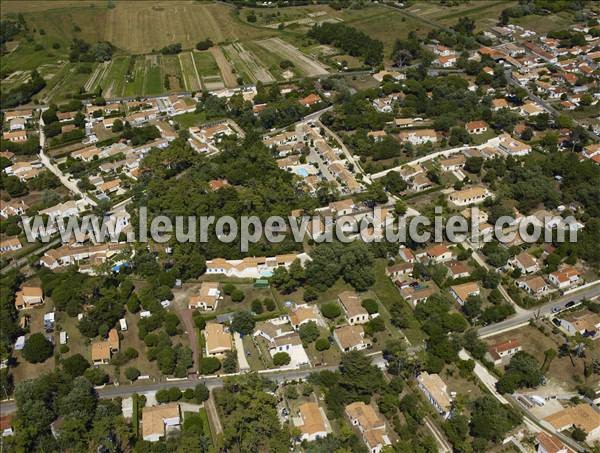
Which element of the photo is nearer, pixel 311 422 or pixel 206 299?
pixel 311 422

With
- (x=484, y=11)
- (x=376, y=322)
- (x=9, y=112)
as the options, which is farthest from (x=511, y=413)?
(x=484, y=11)

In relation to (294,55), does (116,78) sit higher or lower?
lower

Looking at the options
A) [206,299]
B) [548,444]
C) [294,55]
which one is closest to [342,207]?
[206,299]

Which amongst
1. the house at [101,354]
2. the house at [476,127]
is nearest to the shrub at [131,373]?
the house at [101,354]

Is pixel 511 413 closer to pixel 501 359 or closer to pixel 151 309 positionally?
pixel 501 359

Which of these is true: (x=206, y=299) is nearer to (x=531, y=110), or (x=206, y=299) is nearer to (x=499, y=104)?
(x=499, y=104)

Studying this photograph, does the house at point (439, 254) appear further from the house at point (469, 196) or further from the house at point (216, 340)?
the house at point (216, 340)
